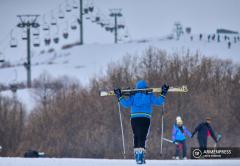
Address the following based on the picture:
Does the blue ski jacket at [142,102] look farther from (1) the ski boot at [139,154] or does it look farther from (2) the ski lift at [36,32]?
(2) the ski lift at [36,32]

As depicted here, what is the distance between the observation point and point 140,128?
1848 centimetres

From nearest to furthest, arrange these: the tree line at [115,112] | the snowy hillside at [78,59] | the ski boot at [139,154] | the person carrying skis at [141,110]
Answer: the person carrying skis at [141,110] → the ski boot at [139,154] → the tree line at [115,112] → the snowy hillside at [78,59]

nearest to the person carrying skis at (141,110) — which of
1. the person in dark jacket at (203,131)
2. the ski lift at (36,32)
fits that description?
the person in dark jacket at (203,131)

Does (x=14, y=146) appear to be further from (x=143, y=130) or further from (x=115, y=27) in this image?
(x=115, y=27)

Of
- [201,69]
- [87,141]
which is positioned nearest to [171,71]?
[201,69]

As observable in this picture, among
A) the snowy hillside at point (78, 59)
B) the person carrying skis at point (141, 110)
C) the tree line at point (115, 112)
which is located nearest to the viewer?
the person carrying skis at point (141, 110)

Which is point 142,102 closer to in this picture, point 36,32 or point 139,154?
point 139,154

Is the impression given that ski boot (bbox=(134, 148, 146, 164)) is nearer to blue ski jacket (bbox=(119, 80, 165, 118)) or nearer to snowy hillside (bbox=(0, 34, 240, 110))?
blue ski jacket (bbox=(119, 80, 165, 118))

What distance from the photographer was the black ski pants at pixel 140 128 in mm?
18453

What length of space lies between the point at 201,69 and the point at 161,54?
11.1 ft

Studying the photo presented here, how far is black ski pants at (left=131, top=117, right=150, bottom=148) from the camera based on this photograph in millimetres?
18453

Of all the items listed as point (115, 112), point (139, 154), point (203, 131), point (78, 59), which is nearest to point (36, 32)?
point (115, 112)

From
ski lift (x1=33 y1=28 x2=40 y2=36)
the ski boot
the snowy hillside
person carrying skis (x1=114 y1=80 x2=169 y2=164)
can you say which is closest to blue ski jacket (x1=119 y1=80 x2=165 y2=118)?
person carrying skis (x1=114 y1=80 x2=169 y2=164)

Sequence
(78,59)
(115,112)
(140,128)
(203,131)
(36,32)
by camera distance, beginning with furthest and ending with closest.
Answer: (78,59), (36,32), (115,112), (203,131), (140,128)
